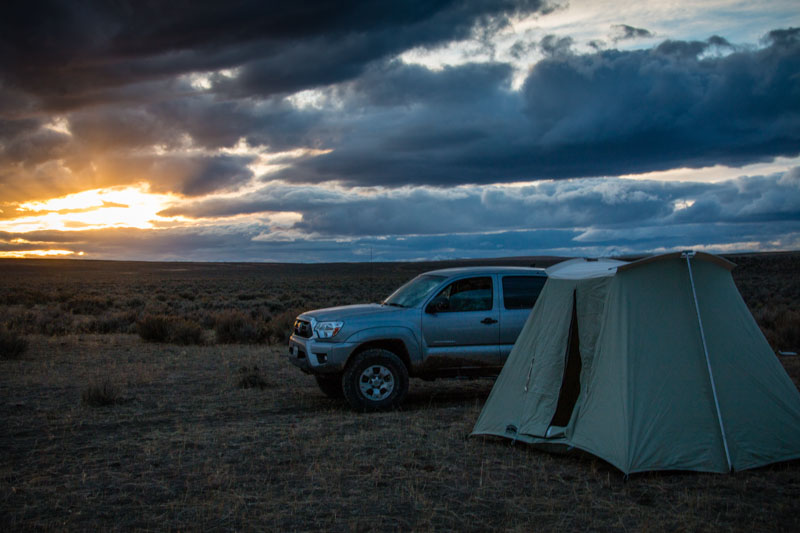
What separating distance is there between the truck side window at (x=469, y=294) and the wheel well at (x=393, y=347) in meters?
0.84

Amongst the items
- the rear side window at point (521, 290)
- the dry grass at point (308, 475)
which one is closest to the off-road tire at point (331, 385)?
the dry grass at point (308, 475)

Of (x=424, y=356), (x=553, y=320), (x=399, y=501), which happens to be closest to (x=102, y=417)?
(x=424, y=356)

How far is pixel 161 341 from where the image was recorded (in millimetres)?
18141

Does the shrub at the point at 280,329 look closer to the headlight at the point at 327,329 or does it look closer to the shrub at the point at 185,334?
the shrub at the point at 185,334

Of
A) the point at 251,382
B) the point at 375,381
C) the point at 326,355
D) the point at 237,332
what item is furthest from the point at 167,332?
the point at 375,381

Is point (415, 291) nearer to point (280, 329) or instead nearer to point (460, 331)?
point (460, 331)

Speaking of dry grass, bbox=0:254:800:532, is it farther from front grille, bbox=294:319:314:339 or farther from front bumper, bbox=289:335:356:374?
front grille, bbox=294:319:314:339

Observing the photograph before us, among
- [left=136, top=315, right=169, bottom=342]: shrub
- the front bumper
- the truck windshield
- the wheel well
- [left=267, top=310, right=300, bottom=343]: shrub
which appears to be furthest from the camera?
[left=267, top=310, right=300, bottom=343]: shrub

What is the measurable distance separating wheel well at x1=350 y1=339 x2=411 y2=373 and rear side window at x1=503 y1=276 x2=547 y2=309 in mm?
1636

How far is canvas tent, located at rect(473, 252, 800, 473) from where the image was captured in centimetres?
650

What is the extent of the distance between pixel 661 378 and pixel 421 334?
A: 375 cm

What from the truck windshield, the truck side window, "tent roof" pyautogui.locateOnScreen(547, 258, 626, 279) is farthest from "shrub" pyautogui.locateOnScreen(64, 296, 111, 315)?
"tent roof" pyautogui.locateOnScreen(547, 258, 626, 279)

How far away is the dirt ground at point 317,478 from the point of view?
537 cm

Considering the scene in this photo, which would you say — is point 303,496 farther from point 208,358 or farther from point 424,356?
point 208,358
